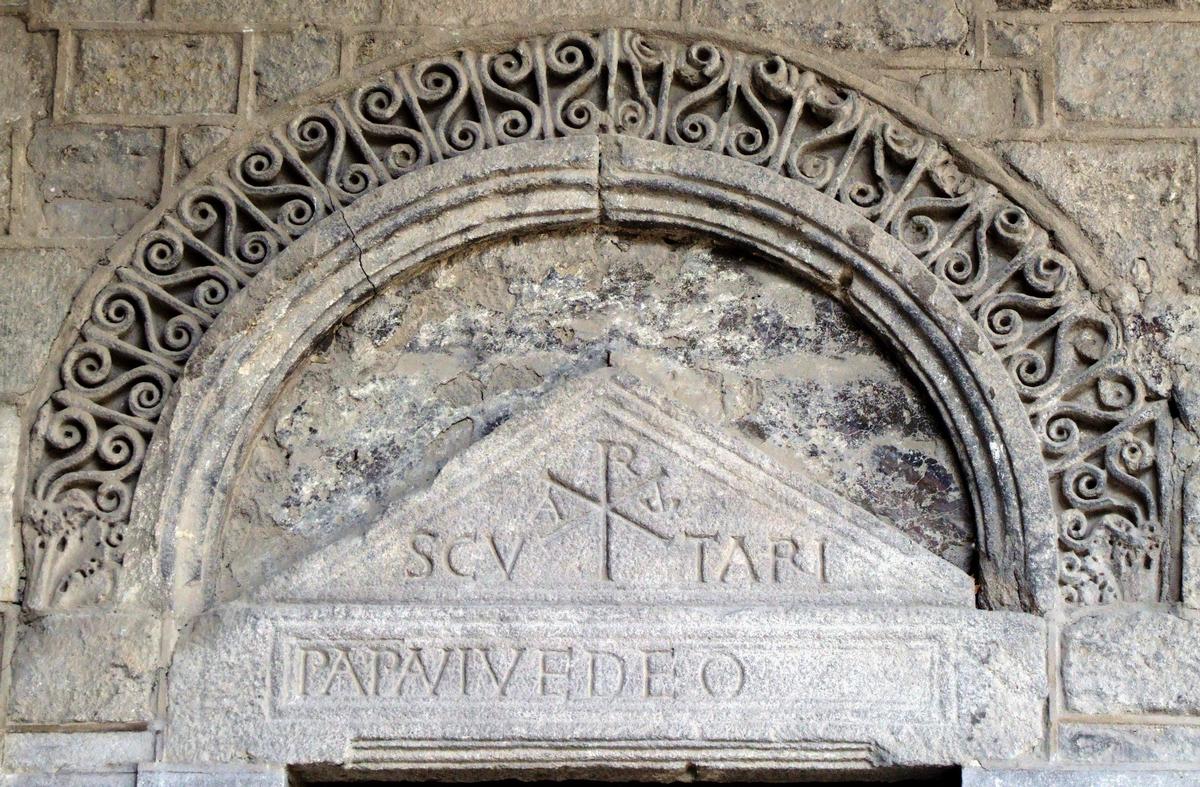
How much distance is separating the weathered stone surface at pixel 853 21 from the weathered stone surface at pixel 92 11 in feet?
4.86

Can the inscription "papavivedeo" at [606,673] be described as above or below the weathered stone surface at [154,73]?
below

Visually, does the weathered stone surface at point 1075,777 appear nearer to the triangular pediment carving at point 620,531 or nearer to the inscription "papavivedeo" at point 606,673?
the inscription "papavivedeo" at point 606,673

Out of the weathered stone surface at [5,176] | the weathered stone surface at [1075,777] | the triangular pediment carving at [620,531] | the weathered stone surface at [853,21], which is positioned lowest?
the weathered stone surface at [1075,777]

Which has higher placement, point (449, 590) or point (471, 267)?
point (471, 267)

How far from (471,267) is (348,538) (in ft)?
2.54

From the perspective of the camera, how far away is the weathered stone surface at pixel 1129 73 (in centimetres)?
417

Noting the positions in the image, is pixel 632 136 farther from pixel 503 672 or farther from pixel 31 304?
pixel 31 304

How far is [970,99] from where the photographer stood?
419 centimetres

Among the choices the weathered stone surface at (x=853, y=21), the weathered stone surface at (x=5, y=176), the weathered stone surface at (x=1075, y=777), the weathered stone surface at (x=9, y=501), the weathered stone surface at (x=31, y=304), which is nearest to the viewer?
the weathered stone surface at (x=1075, y=777)

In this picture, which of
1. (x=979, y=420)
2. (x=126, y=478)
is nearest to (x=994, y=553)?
(x=979, y=420)

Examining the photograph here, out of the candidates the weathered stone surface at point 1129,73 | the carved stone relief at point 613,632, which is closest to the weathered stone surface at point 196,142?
the carved stone relief at point 613,632

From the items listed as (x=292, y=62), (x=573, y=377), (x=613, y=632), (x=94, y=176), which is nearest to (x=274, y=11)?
(x=292, y=62)

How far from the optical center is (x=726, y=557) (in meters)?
3.91

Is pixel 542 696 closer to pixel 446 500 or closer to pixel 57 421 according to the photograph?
pixel 446 500
